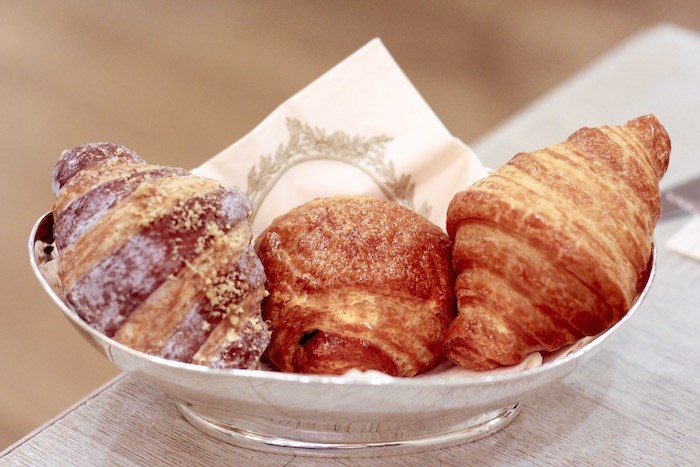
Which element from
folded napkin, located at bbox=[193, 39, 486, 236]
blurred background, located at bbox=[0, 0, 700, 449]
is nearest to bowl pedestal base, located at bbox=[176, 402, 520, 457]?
folded napkin, located at bbox=[193, 39, 486, 236]

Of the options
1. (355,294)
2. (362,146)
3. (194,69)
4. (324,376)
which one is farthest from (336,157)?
(194,69)

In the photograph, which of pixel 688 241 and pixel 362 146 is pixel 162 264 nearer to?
pixel 362 146

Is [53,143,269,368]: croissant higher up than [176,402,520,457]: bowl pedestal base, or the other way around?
[53,143,269,368]: croissant

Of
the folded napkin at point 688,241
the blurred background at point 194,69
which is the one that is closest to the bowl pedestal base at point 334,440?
the folded napkin at point 688,241

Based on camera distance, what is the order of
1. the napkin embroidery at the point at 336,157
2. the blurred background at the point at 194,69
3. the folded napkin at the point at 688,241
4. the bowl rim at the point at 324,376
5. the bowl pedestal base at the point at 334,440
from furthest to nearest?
1. the blurred background at the point at 194,69
2. the folded napkin at the point at 688,241
3. the napkin embroidery at the point at 336,157
4. the bowl pedestal base at the point at 334,440
5. the bowl rim at the point at 324,376

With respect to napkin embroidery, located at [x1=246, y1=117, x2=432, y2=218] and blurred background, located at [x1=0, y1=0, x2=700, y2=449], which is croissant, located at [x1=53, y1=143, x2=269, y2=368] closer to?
napkin embroidery, located at [x1=246, y1=117, x2=432, y2=218]

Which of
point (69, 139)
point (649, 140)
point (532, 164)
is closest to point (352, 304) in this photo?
point (532, 164)

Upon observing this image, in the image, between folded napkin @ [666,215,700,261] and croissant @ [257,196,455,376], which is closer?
croissant @ [257,196,455,376]

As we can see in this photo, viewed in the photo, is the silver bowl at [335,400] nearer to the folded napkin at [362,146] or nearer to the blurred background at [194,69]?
the folded napkin at [362,146]
